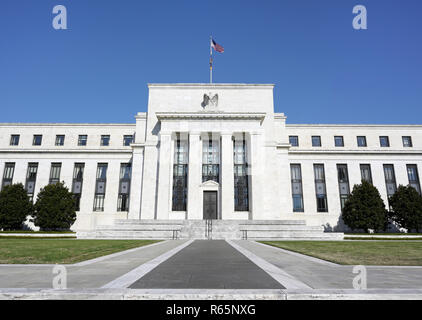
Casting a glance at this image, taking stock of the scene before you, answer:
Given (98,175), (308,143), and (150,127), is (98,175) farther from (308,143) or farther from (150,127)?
(308,143)

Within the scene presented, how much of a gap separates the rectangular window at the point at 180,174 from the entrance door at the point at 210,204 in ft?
9.89

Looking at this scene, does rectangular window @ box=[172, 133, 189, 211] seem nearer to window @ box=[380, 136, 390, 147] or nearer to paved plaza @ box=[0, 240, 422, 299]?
paved plaza @ box=[0, 240, 422, 299]

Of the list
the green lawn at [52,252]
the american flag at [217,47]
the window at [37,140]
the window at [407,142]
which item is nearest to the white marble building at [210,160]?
the window at [407,142]

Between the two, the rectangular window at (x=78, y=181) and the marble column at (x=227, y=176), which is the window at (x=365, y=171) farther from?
the rectangular window at (x=78, y=181)

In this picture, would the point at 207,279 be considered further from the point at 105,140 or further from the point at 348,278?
the point at 105,140

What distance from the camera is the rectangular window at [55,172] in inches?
1737

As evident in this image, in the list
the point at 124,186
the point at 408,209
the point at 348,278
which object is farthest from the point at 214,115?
the point at 348,278

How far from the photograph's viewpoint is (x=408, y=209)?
35.1 metres

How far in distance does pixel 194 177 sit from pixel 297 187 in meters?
18.1

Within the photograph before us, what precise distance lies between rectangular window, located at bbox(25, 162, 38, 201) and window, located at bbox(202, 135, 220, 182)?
95.1 feet
